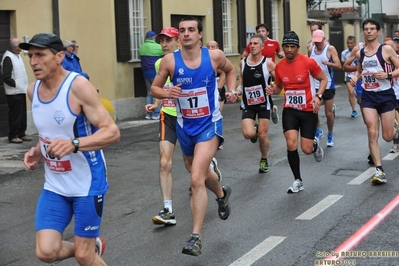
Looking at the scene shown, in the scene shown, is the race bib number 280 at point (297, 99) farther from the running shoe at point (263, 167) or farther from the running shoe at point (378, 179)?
the running shoe at point (263, 167)

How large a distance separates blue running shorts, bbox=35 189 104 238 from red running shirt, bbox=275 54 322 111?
5120 millimetres

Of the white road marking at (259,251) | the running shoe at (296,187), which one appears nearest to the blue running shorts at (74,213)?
the white road marking at (259,251)

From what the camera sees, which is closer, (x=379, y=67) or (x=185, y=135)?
(x=185, y=135)

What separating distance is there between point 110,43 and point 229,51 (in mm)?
7217

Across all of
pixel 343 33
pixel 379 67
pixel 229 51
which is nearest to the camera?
pixel 379 67

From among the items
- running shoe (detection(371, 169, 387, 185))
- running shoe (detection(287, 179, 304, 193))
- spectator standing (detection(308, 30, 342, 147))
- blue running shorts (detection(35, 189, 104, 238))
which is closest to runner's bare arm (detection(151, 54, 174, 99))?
blue running shorts (detection(35, 189, 104, 238))

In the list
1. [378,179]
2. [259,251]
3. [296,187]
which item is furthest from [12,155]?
[259,251]

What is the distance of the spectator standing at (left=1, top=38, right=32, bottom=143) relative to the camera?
14.8m

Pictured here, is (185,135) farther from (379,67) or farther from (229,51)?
(229,51)

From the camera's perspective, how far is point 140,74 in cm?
2006

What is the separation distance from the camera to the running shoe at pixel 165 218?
7969 mm

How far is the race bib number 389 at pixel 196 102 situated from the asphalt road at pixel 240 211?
1.13 m

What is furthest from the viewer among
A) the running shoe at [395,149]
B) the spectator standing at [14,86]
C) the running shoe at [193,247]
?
the spectator standing at [14,86]

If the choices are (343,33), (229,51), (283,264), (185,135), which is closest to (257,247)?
Result: (283,264)
